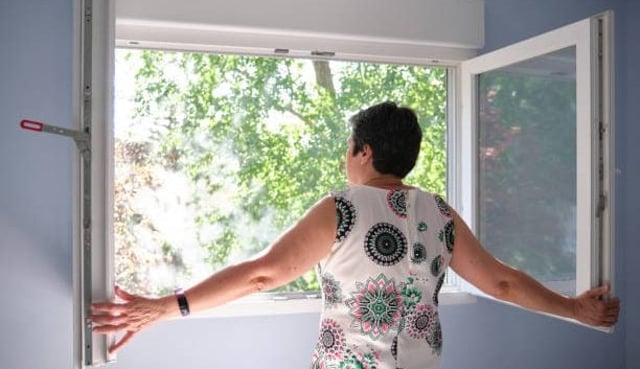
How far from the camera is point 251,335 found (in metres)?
2.52

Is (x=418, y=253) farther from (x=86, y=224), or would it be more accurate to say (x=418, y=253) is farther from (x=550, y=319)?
(x=550, y=319)

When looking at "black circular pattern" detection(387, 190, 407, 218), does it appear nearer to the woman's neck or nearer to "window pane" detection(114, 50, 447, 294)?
the woman's neck

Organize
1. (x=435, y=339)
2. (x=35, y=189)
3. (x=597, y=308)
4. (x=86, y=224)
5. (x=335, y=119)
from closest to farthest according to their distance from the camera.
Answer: (x=86, y=224)
(x=435, y=339)
(x=597, y=308)
(x=35, y=189)
(x=335, y=119)

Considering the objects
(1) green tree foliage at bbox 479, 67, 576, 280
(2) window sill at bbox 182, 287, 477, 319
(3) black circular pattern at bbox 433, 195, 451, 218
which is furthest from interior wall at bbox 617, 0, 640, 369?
(3) black circular pattern at bbox 433, 195, 451, 218

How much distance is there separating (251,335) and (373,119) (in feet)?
3.85

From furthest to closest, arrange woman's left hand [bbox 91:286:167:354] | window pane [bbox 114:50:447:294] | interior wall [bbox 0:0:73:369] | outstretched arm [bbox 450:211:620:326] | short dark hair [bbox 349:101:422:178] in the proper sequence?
window pane [bbox 114:50:447:294] < interior wall [bbox 0:0:73:369] < outstretched arm [bbox 450:211:620:326] < short dark hair [bbox 349:101:422:178] < woman's left hand [bbox 91:286:167:354]

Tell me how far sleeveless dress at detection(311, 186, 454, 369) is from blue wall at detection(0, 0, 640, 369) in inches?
37.8

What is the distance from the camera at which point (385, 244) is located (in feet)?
5.18

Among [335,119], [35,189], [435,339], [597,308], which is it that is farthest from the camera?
[335,119]

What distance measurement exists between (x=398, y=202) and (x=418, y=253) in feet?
0.42

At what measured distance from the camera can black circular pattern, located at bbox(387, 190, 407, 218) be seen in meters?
1.61

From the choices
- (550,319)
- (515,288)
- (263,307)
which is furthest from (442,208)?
(550,319)

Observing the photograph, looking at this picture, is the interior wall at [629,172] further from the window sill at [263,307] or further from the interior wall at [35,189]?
the interior wall at [35,189]

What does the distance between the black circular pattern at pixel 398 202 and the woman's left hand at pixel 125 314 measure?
0.58 m
